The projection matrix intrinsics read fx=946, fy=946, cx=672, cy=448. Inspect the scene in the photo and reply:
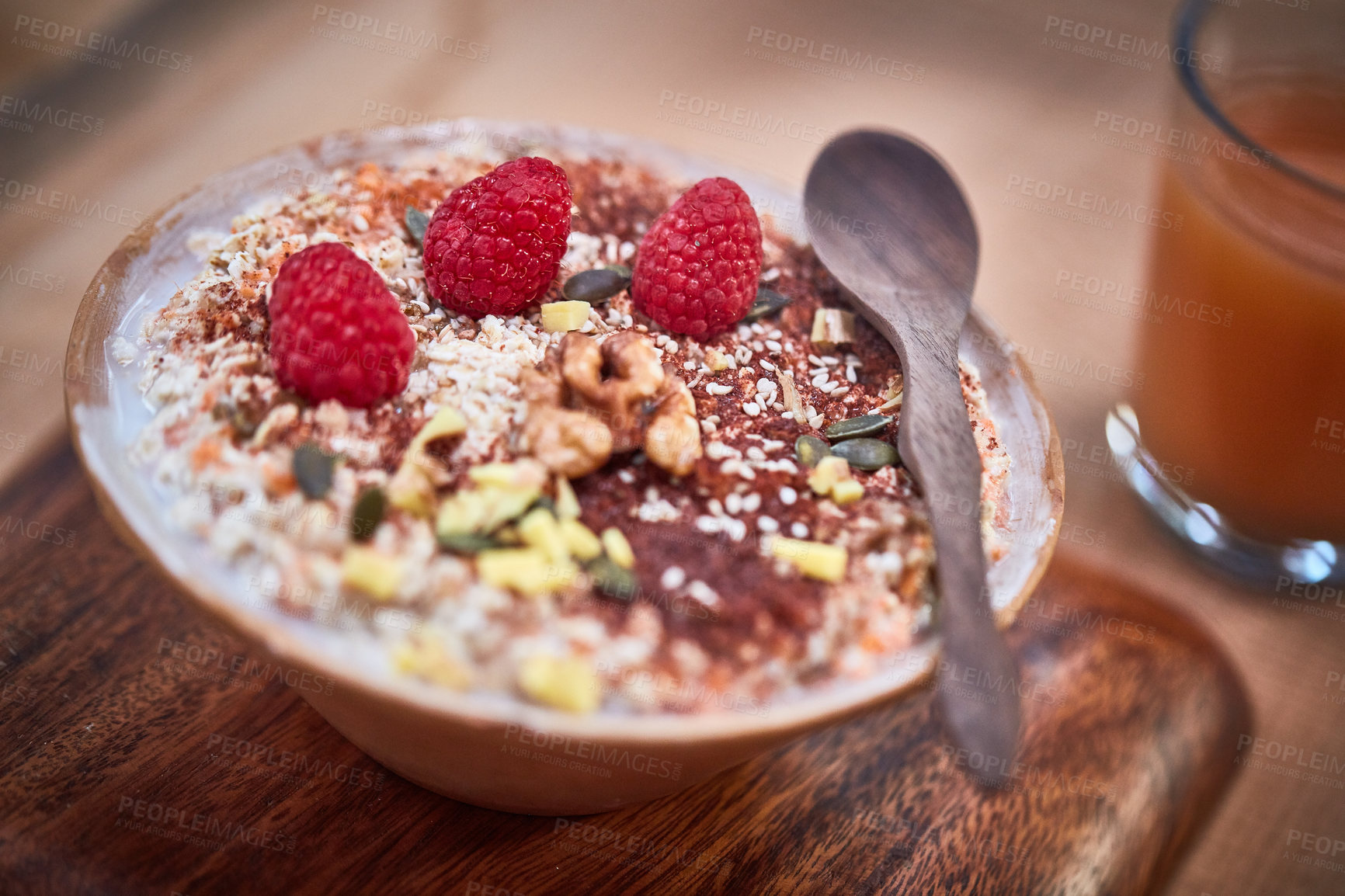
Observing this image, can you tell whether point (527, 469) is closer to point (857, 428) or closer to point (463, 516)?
point (463, 516)

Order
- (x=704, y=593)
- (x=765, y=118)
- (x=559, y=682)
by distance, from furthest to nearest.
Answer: (x=765, y=118)
(x=704, y=593)
(x=559, y=682)

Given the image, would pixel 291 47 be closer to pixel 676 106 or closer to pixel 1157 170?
pixel 676 106

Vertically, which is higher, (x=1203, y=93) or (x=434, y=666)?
(x=1203, y=93)

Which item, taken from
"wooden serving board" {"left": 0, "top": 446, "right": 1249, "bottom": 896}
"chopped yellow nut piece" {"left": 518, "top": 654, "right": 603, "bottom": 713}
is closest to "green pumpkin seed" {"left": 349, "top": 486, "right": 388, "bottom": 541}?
"chopped yellow nut piece" {"left": 518, "top": 654, "right": 603, "bottom": 713}

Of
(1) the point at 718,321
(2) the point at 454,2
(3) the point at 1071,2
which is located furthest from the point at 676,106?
(1) the point at 718,321

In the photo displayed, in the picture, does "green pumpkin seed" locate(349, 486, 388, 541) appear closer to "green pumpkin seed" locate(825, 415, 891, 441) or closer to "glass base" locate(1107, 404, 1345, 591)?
"green pumpkin seed" locate(825, 415, 891, 441)

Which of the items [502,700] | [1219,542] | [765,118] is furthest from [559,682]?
[765,118]
